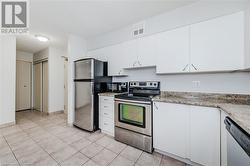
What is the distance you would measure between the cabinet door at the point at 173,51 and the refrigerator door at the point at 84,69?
142 cm

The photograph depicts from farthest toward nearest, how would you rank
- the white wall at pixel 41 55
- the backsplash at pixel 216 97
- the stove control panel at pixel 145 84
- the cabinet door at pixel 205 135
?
the white wall at pixel 41 55 < the stove control panel at pixel 145 84 < the backsplash at pixel 216 97 < the cabinet door at pixel 205 135

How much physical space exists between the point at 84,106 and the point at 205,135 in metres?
2.36

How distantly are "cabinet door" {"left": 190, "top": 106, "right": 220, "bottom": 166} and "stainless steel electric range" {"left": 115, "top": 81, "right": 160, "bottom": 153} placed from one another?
0.60 meters

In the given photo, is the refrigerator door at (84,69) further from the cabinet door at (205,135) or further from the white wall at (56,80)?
the cabinet door at (205,135)

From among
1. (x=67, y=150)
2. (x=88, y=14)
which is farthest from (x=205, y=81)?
(x=67, y=150)

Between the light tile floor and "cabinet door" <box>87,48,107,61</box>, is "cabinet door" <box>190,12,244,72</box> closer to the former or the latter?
the light tile floor

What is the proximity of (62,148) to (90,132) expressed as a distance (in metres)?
0.72

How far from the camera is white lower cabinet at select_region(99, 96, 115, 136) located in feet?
8.24

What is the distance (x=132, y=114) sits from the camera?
2.15m

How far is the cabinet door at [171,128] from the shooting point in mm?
1672

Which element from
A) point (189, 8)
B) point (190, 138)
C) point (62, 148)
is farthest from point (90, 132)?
point (189, 8)

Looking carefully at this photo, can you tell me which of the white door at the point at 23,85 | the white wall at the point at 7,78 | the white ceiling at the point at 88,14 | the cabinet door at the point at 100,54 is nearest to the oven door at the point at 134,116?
the cabinet door at the point at 100,54

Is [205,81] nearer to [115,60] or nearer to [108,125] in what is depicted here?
[115,60]

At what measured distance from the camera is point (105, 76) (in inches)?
118
